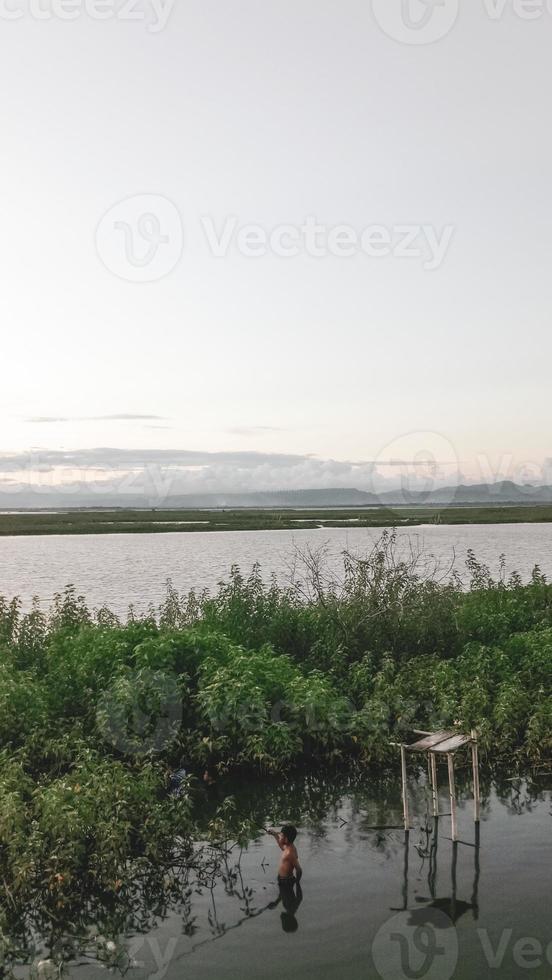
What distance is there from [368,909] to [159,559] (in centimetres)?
7162

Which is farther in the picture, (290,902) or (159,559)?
(159,559)

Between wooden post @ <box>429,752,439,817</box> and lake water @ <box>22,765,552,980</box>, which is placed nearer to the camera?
lake water @ <box>22,765,552,980</box>

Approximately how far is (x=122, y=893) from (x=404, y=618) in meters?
14.1

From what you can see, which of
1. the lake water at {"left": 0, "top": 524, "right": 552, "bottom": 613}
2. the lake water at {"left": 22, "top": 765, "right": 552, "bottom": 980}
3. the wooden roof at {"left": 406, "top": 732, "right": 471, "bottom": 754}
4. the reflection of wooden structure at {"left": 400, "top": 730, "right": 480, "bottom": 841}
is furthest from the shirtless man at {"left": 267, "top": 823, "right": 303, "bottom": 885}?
the lake water at {"left": 0, "top": 524, "right": 552, "bottom": 613}

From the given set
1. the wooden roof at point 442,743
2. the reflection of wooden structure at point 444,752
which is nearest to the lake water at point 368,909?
the reflection of wooden structure at point 444,752

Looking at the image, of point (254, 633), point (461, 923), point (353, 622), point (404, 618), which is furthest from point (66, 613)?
point (461, 923)

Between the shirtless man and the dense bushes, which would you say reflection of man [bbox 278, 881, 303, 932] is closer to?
the shirtless man

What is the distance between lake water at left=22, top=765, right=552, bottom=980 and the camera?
11547 millimetres

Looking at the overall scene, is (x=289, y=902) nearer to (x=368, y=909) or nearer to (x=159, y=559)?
(x=368, y=909)

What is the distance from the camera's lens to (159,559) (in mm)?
83312

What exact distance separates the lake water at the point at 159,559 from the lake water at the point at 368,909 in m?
17.4

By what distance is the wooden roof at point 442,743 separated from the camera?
14984 mm

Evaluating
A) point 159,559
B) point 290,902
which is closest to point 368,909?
point 290,902

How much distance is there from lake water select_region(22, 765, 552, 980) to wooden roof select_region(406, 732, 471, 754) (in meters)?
1.65
